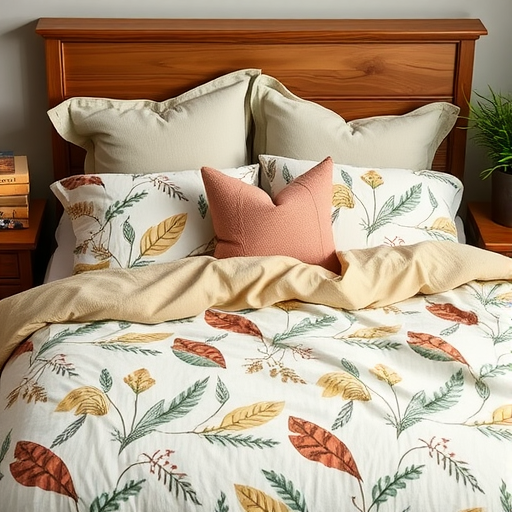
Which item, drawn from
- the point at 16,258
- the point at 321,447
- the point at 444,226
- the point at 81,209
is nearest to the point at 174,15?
the point at 81,209

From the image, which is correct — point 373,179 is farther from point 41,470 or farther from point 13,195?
point 41,470

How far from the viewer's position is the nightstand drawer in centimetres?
282

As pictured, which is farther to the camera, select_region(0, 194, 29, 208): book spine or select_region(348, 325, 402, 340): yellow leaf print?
select_region(0, 194, 29, 208): book spine

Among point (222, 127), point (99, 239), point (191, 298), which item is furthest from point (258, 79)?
point (191, 298)

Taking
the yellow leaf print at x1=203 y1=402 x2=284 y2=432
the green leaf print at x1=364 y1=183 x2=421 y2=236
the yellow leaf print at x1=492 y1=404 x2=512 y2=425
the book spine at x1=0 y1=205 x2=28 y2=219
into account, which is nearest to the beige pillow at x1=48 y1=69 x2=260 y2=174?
the book spine at x1=0 y1=205 x2=28 y2=219

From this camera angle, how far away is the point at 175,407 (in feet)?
6.28

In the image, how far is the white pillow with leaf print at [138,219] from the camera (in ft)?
8.51

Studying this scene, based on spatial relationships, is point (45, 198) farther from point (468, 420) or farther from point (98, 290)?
point (468, 420)

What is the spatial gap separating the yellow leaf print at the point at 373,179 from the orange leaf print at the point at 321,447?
1.02m

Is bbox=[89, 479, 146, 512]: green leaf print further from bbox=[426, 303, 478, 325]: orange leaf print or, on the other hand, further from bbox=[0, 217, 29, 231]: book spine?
bbox=[0, 217, 29, 231]: book spine

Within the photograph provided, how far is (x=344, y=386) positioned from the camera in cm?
198

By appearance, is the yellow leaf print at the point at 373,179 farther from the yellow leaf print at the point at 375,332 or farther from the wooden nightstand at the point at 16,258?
the wooden nightstand at the point at 16,258

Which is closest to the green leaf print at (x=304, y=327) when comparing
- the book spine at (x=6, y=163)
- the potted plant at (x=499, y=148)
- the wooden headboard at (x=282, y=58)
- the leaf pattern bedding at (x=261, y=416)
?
the leaf pattern bedding at (x=261, y=416)

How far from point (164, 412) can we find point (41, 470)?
26cm
